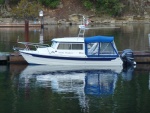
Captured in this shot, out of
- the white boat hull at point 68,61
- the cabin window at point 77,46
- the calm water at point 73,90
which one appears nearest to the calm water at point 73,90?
the calm water at point 73,90

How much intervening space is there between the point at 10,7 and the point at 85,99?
75546mm

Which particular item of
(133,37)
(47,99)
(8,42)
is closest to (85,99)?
(47,99)

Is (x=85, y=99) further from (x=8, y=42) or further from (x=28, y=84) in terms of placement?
(x=8, y=42)

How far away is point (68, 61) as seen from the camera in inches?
1683

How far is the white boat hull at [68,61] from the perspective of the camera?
42.4 m

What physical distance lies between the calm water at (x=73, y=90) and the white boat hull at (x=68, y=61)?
115cm

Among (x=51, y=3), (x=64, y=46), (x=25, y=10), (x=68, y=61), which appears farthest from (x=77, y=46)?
(x=51, y=3)

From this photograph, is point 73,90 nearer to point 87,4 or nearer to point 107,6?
point 87,4

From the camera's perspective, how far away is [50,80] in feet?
118

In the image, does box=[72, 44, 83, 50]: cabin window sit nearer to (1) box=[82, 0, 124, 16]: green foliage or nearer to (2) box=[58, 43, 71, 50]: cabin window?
(2) box=[58, 43, 71, 50]: cabin window

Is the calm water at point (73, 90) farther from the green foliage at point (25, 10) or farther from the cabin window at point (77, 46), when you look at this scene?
the green foliage at point (25, 10)

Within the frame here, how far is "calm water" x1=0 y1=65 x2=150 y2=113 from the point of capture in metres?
27.2

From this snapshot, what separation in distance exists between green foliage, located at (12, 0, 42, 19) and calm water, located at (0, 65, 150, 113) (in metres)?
54.1

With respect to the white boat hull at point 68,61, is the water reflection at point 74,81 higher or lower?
lower
